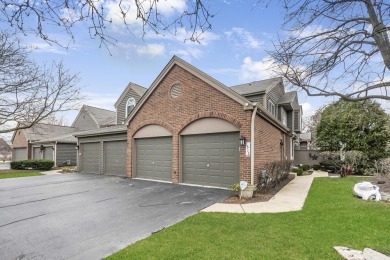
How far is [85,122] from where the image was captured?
2986cm

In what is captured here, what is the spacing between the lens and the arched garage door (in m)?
10.7

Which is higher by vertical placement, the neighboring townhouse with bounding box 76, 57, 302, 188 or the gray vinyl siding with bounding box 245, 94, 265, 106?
the gray vinyl siding with bounding box 245, 94, 265, 106

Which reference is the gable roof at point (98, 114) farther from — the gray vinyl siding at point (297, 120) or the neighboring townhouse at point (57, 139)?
the gray vinyl siding at point (297, 120)

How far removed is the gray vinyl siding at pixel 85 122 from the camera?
93.6 ft

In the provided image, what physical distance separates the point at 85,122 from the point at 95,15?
29.4 metres

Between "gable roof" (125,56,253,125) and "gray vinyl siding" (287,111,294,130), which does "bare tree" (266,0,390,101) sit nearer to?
"gable roof" (125,56,253,125)

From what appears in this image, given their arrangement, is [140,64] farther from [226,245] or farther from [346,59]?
[346,59]

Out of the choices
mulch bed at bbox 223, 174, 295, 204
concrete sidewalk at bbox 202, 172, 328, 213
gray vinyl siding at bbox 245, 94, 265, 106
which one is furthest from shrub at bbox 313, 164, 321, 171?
concrete sidewalk at bbox 202, 172, 328, 213

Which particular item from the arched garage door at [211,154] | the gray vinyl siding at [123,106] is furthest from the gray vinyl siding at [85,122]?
the arched garage door at [211,154]

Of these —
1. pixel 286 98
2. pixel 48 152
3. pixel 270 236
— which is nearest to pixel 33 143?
pixel 48 152

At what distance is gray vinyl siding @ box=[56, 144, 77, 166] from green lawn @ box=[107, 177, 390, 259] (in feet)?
73.2

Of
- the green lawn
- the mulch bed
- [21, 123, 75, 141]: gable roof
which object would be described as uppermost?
[21, 123, 75, 141]: gable roof

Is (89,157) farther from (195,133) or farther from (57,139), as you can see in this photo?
(195,133)

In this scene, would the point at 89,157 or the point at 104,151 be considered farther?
the point at 89,157
